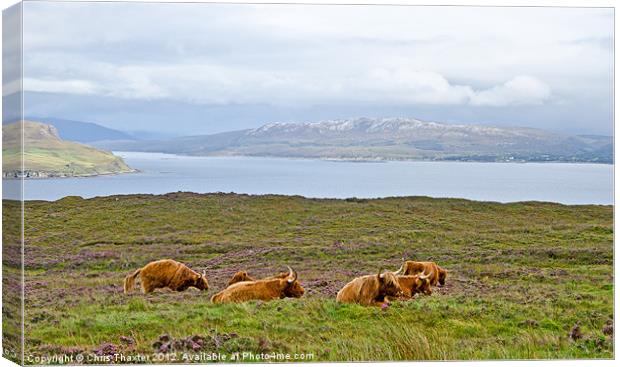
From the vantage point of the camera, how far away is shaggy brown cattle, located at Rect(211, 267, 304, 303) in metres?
15.6

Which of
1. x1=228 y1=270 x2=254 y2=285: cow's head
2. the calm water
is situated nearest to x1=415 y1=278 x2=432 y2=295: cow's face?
the calm water

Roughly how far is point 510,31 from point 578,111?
170 centimetres

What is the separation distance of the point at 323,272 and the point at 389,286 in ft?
3.33

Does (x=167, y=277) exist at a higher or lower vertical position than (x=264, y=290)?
higher

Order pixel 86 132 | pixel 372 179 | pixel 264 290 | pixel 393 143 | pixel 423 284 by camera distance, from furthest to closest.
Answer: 1. pixel 393 143
2. pixel 372 179
3. pixel 86 132
4. pixel 423 284
5. pixel 264 290

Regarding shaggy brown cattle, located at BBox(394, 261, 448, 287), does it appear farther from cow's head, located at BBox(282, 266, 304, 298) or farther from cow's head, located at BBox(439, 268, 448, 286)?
cow's head, located at BBox(282, 266, 304, 298)

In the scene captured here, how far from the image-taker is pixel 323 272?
15750 millimetres

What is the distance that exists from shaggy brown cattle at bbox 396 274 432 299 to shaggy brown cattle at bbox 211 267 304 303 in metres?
1.53

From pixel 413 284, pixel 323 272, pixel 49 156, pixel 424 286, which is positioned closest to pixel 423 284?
pixel 424 286

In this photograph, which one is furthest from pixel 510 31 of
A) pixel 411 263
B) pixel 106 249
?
pixel 106 249

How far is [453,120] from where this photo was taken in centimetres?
1680

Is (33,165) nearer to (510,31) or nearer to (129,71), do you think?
(129,71)

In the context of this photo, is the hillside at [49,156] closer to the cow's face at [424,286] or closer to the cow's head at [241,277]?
the cow's head at [241,277]

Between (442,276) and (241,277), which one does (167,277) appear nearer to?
(241,277)
